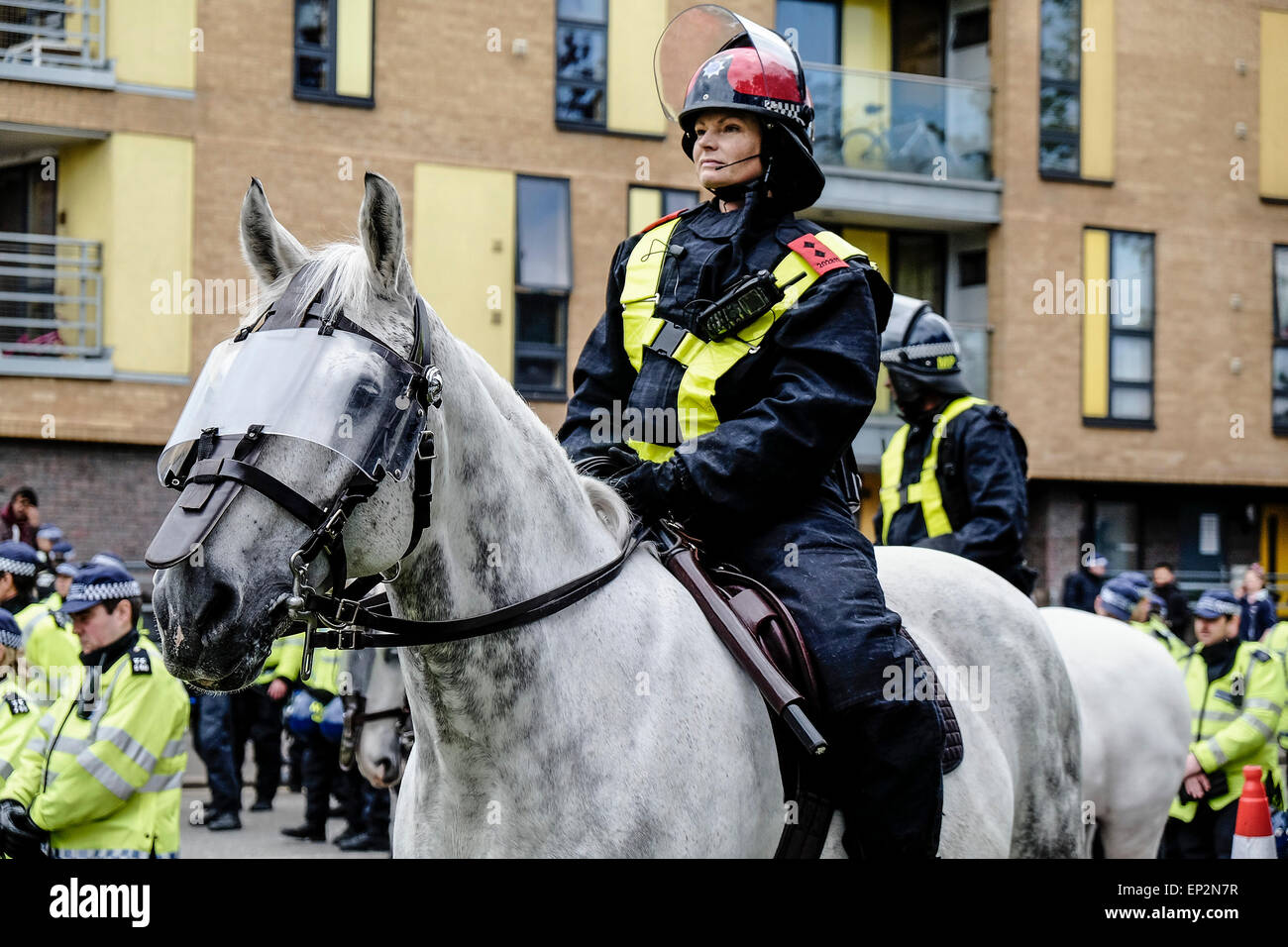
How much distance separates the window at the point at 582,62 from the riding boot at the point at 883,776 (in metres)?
19.0

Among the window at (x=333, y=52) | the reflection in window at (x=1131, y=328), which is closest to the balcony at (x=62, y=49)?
the window at (x=333, y=52)

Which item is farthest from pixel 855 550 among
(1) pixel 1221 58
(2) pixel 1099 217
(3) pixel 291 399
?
(1) pixel 1221 58

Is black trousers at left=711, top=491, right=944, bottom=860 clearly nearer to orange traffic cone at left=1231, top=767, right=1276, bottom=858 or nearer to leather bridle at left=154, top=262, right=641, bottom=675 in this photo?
leather bridle at left=154, top=262, right=641, bottom=675

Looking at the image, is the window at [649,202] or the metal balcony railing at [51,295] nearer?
the metal balcony railing at [51,295]

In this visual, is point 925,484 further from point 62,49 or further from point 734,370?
point 62,49

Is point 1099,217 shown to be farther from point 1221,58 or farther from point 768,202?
point 768,202

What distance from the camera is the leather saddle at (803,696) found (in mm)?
3559

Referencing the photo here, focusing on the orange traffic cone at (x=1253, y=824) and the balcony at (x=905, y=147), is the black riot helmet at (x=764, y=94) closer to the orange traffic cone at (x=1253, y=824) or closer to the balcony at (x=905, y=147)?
the orange traffic cone at (x=1253, y=824)

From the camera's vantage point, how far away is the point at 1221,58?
83.8 feet

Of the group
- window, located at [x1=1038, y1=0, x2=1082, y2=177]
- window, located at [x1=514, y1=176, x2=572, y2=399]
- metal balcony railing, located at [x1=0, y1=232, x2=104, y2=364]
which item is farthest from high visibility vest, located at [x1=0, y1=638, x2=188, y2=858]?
window, located at [x1=1038, y1=0, x2=1082, y2=177]

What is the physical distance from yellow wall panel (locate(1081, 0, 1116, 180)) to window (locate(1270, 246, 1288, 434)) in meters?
4.01

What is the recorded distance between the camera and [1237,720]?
921cm

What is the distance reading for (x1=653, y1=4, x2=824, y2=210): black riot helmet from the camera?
4.01 meters
